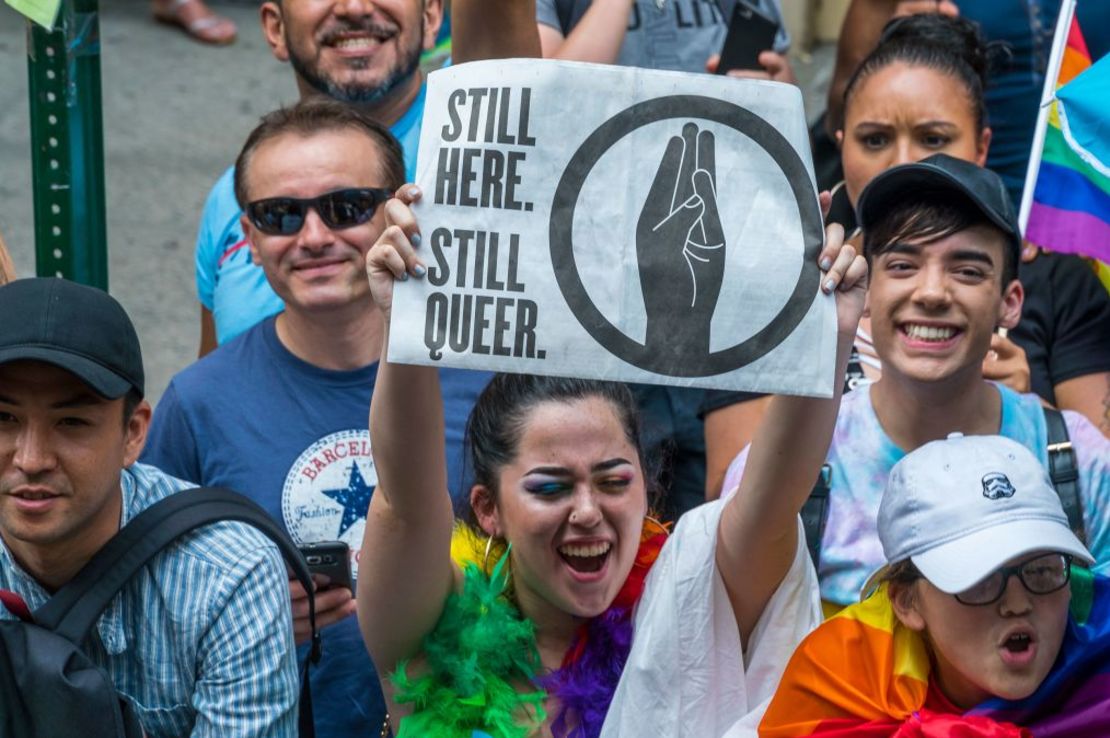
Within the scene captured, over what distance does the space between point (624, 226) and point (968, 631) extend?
0.82m

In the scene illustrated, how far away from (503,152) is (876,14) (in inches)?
101

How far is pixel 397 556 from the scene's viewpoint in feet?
8.81

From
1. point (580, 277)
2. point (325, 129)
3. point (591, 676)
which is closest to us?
point (580, 277)

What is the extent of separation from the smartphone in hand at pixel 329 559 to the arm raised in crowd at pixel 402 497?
345mm

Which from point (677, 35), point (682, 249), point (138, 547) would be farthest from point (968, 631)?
point (677, 35)

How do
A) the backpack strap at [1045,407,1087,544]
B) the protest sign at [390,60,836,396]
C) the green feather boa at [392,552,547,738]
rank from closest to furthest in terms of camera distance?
the protest sign at [390,60,836,396], the green feather boa at [392,552,547,738], the backpack strap at [1045,407,1087,544]

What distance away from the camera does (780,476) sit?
8.63 feet

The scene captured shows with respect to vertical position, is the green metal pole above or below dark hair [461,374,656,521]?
above

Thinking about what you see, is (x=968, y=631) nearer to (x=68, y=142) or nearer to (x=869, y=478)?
(x=869, y=478)

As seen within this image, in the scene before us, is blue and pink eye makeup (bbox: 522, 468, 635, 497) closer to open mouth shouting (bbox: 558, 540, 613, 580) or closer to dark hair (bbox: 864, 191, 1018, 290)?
open mouth shouting (bbox: 558, 540, 613, 580)

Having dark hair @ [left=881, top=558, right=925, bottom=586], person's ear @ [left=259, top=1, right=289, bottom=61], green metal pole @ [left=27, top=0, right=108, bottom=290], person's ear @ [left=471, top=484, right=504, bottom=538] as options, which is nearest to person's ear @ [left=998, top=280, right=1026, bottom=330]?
dark hair @ [left=881, top=558, right=925, bottom=586]

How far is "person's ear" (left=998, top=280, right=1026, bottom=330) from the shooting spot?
10.6 ft

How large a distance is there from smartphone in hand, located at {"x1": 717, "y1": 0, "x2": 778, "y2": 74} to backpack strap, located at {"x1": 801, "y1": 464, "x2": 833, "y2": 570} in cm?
145

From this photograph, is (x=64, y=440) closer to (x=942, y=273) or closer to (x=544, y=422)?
(x=544, y=422)
